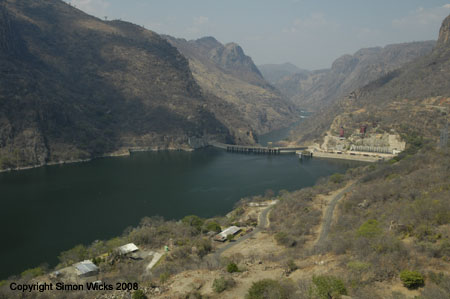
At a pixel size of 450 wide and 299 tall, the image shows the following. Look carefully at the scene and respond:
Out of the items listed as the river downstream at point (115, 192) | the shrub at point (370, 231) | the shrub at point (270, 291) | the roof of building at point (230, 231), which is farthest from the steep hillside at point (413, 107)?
the shrub at point (270, 291)

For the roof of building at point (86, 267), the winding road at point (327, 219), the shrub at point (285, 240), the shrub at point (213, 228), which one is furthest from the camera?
the shrub at point (213, 228)

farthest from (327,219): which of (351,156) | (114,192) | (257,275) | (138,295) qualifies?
(351,156)

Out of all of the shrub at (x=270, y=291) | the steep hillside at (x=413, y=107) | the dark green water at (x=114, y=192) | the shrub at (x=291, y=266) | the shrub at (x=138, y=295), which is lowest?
the dark green water at (x=114, y=192)

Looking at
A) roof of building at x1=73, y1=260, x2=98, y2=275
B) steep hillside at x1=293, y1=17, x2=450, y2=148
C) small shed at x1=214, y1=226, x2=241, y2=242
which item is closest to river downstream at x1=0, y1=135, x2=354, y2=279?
roof of building at x1=73, y1=260, x2=98, y2=275

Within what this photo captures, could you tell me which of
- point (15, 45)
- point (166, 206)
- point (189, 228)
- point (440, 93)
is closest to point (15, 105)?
point (15, 45)

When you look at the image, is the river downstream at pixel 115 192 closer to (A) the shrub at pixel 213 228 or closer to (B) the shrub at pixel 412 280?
(A) the shrub at pixel 213 228

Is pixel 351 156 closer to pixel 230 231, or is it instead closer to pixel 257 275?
pixel 230 231

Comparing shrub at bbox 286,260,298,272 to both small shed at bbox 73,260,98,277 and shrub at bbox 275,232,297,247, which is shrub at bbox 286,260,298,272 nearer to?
shrub at bbox 275,232,297,247
